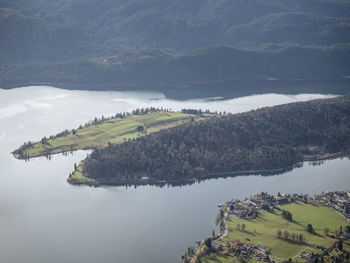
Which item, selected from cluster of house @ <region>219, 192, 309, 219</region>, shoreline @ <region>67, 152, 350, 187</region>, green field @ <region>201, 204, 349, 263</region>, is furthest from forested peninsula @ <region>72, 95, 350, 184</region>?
green field @ <region>201, 204, 349, 263</region>

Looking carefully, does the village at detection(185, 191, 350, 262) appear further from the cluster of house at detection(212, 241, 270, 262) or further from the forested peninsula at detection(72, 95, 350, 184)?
the forested peninsula at detection(72, 95, 350, 184)

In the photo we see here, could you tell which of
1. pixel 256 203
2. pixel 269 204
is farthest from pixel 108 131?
pixel 269 204

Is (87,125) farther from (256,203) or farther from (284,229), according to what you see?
(284,229)

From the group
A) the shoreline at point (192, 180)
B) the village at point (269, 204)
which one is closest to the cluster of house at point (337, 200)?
the village at point (269, 204)

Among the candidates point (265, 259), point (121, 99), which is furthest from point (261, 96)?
point (265, 259)

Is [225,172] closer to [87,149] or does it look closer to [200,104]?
[87,149]

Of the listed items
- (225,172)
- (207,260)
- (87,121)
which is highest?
(87,121)
